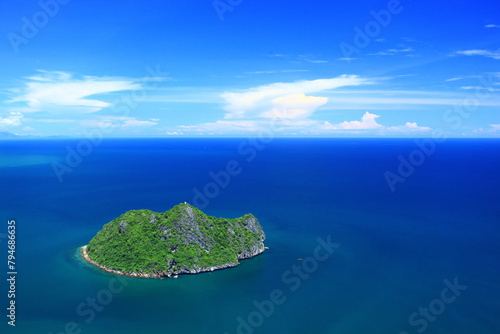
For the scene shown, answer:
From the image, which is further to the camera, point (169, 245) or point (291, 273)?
point (291, 273)

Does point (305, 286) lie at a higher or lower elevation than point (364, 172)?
lower

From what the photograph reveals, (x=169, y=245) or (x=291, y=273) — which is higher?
(x=169, y=245)

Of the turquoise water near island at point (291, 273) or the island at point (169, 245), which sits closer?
the turquoise water near island at point (291, 273)

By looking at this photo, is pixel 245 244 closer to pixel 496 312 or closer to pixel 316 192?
pixel 496 312

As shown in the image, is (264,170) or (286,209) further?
(264,170)

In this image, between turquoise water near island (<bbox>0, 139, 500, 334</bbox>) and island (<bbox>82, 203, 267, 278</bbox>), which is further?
island (<bbox>82, 203, 267, 278</bbox>)

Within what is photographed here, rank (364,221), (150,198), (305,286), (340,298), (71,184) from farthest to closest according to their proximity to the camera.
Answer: (71,184) → (150,198) → (364,221) → (305,286) → (340,298)

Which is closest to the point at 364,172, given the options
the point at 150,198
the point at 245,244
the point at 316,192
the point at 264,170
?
the point at 264,170

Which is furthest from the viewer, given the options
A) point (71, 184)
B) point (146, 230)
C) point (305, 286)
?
point (71, 184)
